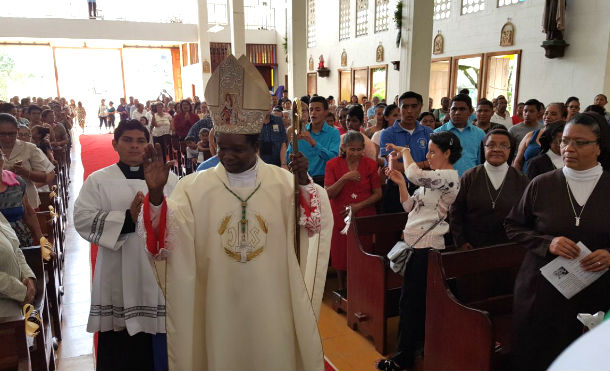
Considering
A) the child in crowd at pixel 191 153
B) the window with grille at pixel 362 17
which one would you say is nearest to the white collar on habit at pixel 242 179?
the child in crowd at pixel 191 153

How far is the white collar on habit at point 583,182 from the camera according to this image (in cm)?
227

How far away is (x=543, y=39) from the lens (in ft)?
29.7

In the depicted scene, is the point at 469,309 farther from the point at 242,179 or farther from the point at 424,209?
the point at 242,179

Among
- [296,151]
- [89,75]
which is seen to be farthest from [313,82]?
[296,151]

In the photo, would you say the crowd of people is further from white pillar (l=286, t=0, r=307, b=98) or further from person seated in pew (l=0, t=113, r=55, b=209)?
white pillar (l=286, t=0, r=307, b=98)

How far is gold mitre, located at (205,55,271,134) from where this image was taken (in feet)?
6.95

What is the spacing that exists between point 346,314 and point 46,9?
2058cm

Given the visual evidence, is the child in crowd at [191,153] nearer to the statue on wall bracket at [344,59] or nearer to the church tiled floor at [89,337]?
the church tiled floor at [89,337]

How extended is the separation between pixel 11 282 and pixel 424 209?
7.74 ft

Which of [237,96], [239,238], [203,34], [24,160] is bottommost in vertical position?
[239,238]

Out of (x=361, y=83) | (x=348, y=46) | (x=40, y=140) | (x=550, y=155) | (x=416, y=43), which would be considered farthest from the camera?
(x=348, y=46)

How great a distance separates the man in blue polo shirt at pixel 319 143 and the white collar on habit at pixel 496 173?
1.94m

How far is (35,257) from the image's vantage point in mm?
2982

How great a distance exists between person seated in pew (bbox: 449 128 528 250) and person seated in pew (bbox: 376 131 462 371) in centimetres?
19
